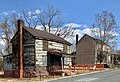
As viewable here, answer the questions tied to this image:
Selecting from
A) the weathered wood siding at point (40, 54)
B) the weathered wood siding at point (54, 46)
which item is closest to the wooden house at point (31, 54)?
the weathered wood siding at point (40, 54)

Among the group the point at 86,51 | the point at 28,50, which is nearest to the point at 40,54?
the point at 28,50

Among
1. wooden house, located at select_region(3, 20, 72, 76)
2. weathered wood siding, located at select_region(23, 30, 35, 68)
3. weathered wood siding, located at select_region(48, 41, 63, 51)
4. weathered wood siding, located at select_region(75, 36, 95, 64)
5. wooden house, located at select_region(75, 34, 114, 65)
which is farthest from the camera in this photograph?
weathered wood siding, located at select_region(75, 36, 95, 64)

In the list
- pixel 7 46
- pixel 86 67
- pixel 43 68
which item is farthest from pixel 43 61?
pixel 7 46

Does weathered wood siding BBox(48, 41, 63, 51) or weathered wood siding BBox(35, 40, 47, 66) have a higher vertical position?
weathered wood siding BBox(48, 41, 63, 51)

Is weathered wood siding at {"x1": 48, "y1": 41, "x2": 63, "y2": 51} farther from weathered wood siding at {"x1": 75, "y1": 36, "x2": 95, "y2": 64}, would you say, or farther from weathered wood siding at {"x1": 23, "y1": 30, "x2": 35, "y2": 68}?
weathered wood siding at {"x1": 75, "y1": 36, "x2": 95, "y2": 64}

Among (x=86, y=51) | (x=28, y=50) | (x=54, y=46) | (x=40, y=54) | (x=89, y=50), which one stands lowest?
(x=40, y=54)

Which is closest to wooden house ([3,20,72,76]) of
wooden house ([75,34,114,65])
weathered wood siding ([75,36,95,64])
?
wooden house ([75,34,114,65])

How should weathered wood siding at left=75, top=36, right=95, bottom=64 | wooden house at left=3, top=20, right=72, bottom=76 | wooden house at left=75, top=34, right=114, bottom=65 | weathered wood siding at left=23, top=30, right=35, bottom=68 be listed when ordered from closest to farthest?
wooden house at left=3, top=20, right=72, bottom=76 → weathered wood siding at left=23, top=30, right=35, bottom=68 → wooden house at left=75, top=34, right=114, bottom=65 → weathered wood siding at left=75, top=36, right=95, bottom=64

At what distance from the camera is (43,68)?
4062 centimetres

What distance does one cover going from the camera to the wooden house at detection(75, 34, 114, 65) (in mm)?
76812

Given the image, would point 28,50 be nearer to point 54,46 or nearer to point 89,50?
point 54,46

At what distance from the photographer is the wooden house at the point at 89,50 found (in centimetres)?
7681

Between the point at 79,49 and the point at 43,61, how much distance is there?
1570 inches

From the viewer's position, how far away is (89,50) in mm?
78000
